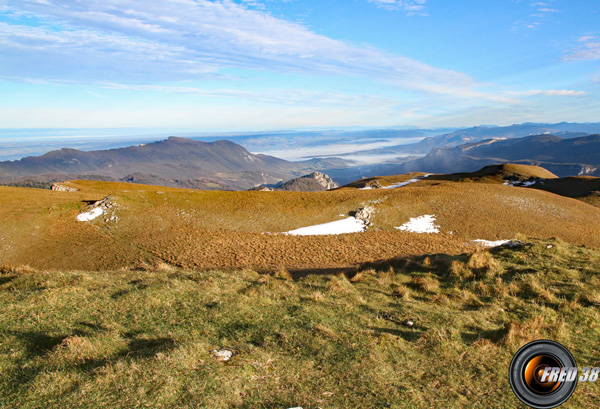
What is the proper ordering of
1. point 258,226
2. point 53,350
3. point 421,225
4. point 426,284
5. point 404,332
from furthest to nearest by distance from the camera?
1. point 421,225
2. point 258,226
3. point 426,284
4. point 404,332
5. point 53,350

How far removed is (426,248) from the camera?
94.7 feet

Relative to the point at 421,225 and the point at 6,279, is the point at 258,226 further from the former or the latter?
the point at 6,279

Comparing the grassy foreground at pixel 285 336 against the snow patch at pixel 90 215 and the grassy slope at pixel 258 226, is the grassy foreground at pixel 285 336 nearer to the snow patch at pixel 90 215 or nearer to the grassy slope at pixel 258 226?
the grassy slope at pixel 258 226

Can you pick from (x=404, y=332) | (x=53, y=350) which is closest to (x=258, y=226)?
(x=404, y=332)

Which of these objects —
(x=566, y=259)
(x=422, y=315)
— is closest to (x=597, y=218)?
(x=566, y=259)

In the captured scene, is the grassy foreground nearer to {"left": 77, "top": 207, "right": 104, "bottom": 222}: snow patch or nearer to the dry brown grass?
the dry brown grass

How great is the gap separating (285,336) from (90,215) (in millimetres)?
36152

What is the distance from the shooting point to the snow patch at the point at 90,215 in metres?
34.6

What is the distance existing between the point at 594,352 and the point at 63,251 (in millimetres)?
36994

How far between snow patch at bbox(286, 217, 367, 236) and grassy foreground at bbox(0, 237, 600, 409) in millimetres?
19198

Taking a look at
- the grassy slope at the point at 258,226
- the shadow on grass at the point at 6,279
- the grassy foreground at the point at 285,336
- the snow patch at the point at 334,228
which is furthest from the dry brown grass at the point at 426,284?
the snow patch at the point at 334,228

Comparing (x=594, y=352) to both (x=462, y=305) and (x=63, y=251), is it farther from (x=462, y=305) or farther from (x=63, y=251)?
(x=63, y=251)

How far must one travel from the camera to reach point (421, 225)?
36.5 meters

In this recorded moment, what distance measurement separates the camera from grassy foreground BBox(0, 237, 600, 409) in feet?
20.9
